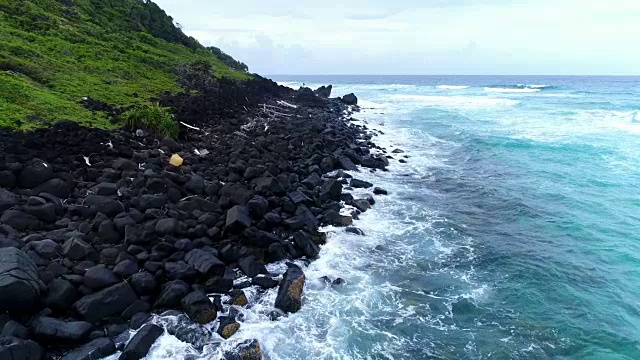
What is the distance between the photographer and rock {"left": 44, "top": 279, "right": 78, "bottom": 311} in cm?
877

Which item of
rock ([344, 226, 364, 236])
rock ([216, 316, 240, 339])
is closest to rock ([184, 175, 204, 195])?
rock ([344, 226, 364, 236])

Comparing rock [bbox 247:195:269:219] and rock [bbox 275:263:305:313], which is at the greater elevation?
rock [bbox 247:195:269:219]

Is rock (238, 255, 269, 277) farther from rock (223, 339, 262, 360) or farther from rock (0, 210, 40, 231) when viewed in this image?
rock (0, 210, 40, 231)

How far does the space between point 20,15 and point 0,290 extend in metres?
36.7

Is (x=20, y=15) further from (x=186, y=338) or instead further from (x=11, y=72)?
(x=186, y=338)

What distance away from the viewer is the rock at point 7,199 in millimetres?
11434

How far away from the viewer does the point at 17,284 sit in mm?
8172

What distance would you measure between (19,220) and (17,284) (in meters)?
3.70

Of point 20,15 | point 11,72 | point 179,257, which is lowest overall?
point 179,257

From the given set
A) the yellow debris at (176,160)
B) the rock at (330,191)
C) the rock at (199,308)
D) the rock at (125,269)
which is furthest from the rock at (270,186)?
the rock at (199,308)

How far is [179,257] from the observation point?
36.6 ft

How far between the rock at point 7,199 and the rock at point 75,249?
2.67 m

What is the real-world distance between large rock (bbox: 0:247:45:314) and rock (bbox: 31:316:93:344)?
1.46 ft

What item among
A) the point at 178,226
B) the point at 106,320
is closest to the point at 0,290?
the point at 106,320
